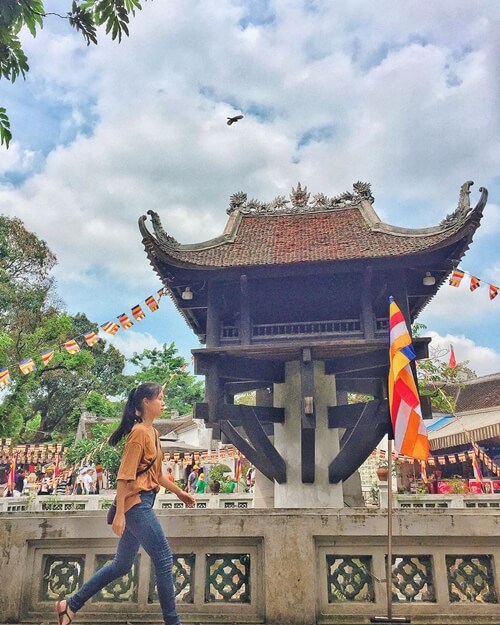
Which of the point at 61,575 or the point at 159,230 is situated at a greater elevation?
the point at 159,230

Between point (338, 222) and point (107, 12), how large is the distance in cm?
932

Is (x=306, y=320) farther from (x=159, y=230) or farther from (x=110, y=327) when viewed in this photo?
(x=110, y=327)

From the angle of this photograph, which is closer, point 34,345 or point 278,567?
point 278,567

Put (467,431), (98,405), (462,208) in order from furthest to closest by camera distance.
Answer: (98,405) → (467,431) → (462,208)

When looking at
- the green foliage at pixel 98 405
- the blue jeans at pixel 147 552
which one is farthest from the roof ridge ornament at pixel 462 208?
the green foliage at pixel 98 405

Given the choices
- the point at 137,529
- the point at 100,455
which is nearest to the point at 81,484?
the point at 100,455

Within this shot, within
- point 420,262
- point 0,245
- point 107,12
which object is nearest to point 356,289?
point 420,262

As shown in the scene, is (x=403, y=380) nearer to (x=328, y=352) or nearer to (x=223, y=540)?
(x=223, y=540)

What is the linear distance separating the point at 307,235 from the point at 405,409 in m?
8.08

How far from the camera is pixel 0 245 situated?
21.1 metres

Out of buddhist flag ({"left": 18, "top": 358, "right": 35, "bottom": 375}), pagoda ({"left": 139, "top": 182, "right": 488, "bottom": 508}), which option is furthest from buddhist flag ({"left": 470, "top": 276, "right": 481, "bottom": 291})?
buddhist flag ({"left": 18, "top": 358, "right": 35, "bottom": 375})

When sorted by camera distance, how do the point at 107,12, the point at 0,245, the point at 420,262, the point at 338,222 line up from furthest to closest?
the point at 0,245 < the point at 338,222 < the point at 420,262 < the point at 107,12

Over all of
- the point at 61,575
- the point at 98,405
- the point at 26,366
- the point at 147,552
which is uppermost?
the point at 98,405

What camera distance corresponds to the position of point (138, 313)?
45.7 ft
